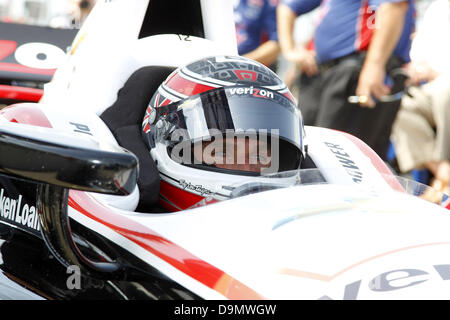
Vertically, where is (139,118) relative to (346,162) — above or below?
above

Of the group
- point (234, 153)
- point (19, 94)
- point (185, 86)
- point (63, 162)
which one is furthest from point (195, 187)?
point (19, 94)

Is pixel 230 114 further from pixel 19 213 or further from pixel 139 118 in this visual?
pixel 19 213

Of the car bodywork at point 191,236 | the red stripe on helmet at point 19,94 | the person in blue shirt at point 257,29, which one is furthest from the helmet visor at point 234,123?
the person in blue shirt at point 257,29

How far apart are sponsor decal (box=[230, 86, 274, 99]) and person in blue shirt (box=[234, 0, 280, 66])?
10.2 feet

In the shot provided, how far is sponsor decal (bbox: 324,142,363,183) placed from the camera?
2.26 metres

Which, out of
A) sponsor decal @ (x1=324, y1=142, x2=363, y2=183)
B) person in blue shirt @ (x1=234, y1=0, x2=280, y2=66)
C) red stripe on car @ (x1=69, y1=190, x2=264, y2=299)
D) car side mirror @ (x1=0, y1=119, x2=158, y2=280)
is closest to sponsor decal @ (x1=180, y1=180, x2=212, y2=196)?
red stripe on car @ (x1=69, y1=190, x2=264, y2=299)

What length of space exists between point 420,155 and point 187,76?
334 centimetres

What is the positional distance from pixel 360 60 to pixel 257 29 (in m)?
1.23

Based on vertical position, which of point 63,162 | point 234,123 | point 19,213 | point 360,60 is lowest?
point 360,60

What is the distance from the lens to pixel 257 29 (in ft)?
16.9

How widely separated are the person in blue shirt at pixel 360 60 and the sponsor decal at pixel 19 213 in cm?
260

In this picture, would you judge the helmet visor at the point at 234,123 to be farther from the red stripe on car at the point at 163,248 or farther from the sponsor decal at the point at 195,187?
the red stripe on car at the point at 163,248

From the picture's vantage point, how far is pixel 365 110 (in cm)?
417

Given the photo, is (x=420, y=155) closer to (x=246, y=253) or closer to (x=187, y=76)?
(x=187, y=76)
